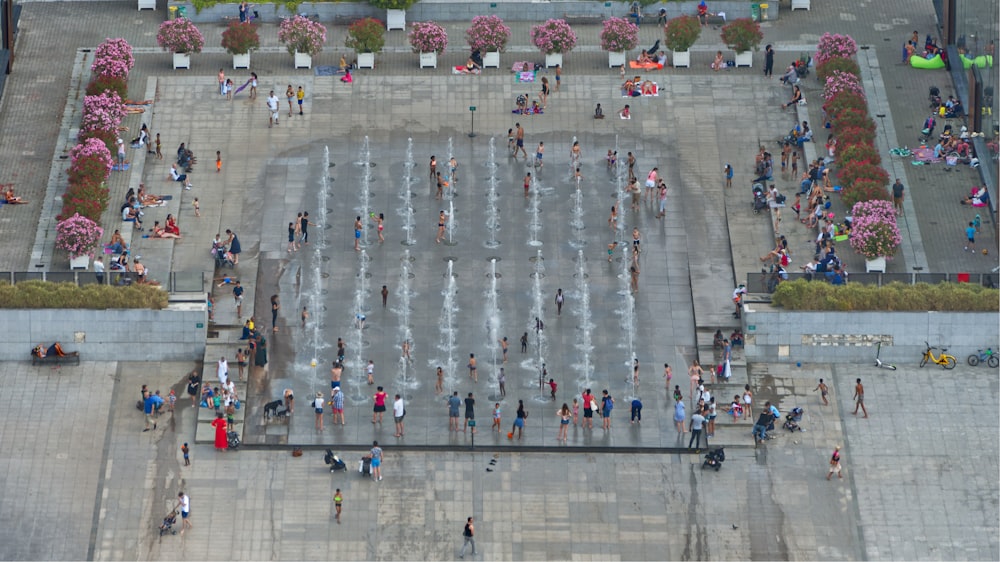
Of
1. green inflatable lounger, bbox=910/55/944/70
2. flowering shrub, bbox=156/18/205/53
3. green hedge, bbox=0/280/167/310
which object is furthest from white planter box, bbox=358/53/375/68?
green inflatable lounger, bbox=910/55/944/70

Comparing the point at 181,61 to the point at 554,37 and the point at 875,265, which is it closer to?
the point at 554,37

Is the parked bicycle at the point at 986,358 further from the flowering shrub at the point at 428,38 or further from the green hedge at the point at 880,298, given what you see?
the flowering shrub at the point at 428,38

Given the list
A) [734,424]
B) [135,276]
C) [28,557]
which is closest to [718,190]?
[734,424]

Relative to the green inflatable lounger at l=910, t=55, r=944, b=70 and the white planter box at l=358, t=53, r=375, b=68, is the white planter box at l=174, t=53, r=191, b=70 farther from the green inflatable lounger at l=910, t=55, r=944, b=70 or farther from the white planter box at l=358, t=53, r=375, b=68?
the green inflatable lounger at l=910, t=55, r=944, b=70

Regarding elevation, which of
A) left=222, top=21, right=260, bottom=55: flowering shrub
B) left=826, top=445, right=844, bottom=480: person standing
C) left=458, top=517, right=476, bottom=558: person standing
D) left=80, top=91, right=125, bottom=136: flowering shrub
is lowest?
left=458, top=517, right=476, bottom=558: person standing

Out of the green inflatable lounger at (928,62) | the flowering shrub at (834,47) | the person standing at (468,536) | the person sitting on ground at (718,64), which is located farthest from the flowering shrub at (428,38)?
the person standing at (468,536)

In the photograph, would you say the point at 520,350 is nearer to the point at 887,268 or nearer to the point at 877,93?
the point at 887,268

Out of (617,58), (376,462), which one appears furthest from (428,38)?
(376,462)
